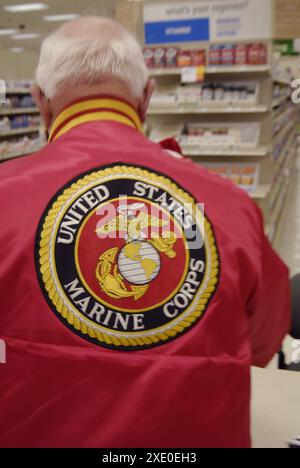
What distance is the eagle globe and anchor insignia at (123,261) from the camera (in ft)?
2.73

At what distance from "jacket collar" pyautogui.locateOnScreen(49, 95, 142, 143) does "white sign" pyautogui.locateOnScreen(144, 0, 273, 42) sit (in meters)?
3.66

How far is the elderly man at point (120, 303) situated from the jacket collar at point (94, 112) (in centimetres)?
9

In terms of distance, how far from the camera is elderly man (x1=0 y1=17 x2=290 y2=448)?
835mm

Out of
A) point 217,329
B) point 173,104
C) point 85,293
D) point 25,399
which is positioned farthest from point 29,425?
point 173,104

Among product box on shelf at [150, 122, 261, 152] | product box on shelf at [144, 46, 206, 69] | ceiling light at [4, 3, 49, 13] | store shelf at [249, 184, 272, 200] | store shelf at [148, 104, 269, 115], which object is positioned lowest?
store shelf at [249, 184, 272, 200]

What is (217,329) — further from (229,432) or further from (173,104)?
(173,104)

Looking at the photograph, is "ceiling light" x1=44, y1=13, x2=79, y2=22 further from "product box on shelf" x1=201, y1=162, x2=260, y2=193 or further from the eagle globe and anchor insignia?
the eagle globe and anchor insignia

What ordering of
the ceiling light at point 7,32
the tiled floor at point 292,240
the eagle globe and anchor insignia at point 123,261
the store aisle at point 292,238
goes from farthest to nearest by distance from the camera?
the ceiling light at point 7,32 → the store aisle at point 292,238 → the tiled floor at point 292,240 → the eagle globe and anchor insignia at point 123,261

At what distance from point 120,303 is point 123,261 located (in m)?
0.07

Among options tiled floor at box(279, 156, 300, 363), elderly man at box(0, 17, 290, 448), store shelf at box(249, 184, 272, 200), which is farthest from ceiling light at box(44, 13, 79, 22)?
elderly man at box(0, 17, 290, 448)

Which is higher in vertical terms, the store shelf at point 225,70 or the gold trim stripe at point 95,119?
the gold trim stripe at point 95,119

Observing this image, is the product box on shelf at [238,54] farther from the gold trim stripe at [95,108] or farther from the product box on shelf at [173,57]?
the gold trim stripe at [95,108]

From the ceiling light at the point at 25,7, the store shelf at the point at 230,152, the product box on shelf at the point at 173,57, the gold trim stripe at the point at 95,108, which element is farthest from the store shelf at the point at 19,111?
the gold trim stripe at the point at 95,108

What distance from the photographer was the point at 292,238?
6070mm
